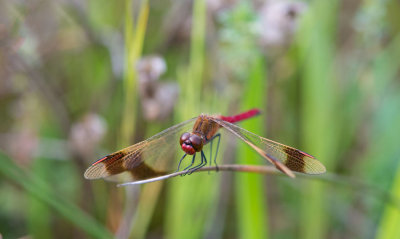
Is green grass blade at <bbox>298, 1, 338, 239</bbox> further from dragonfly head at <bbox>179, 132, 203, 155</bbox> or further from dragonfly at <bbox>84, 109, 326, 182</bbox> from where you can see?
dragonfly head at <bbox>179, 132, 203, 155</bbox>

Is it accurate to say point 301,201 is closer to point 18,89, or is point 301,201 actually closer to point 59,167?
point 59,167

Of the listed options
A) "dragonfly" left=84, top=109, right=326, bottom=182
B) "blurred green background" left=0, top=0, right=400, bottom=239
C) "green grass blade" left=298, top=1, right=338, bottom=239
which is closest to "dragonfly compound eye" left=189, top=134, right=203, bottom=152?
"dragonfly" left=84, top=109, right=326, bottom=182

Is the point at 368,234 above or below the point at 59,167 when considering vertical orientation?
below

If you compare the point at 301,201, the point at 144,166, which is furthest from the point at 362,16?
the point at 144,166

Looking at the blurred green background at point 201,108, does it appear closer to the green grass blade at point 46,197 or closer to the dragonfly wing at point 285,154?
the green grass blade at point 46,197

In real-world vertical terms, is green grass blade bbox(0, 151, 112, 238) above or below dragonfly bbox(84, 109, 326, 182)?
below

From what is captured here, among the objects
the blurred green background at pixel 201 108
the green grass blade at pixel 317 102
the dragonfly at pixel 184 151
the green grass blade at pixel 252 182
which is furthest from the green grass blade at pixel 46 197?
the green grass blade at pixel 317 102

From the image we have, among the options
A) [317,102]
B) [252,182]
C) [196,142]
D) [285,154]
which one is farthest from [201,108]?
[285,154]

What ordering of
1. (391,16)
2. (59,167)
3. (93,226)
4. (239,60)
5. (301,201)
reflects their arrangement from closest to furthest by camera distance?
(93,226)
(239,60)
(301,201)
(59,167)
(391,16)
